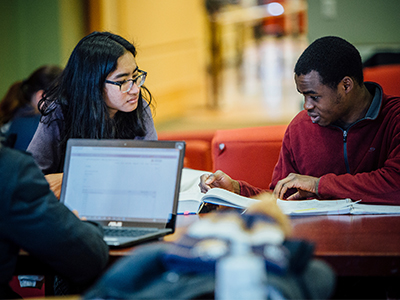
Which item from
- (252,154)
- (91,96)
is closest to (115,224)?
(91,96)

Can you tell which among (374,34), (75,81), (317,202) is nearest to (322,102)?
(317,202)

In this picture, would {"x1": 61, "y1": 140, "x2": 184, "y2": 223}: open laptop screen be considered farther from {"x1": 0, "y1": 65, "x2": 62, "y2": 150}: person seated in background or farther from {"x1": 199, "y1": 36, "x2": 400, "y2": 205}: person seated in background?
{"x1": 0, "y1": 65, "x2": 62, "y2": 150}: person seated in background

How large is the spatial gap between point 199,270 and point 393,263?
1.46 feet

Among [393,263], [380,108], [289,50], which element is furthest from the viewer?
[289,50]

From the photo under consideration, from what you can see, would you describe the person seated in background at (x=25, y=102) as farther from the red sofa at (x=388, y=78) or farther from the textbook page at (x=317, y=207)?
the red sofa at (x=388, y=78)

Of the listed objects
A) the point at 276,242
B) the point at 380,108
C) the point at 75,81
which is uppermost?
the point at 75,81

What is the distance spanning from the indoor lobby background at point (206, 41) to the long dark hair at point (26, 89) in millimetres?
719

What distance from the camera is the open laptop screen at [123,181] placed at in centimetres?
117

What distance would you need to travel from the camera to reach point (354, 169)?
1567 millimetres

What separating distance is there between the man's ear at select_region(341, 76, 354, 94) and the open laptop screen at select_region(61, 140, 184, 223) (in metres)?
0.66

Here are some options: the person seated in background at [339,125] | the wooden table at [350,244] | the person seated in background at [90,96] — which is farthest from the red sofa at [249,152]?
the wooden table at [350,244]

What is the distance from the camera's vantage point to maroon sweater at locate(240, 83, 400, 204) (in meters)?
1.37

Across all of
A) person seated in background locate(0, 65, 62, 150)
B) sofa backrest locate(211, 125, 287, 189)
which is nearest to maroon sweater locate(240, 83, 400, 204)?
sofa backrest locate(211, 125, 287, 189)

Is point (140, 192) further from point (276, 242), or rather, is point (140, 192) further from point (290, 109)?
point (290, 109)
